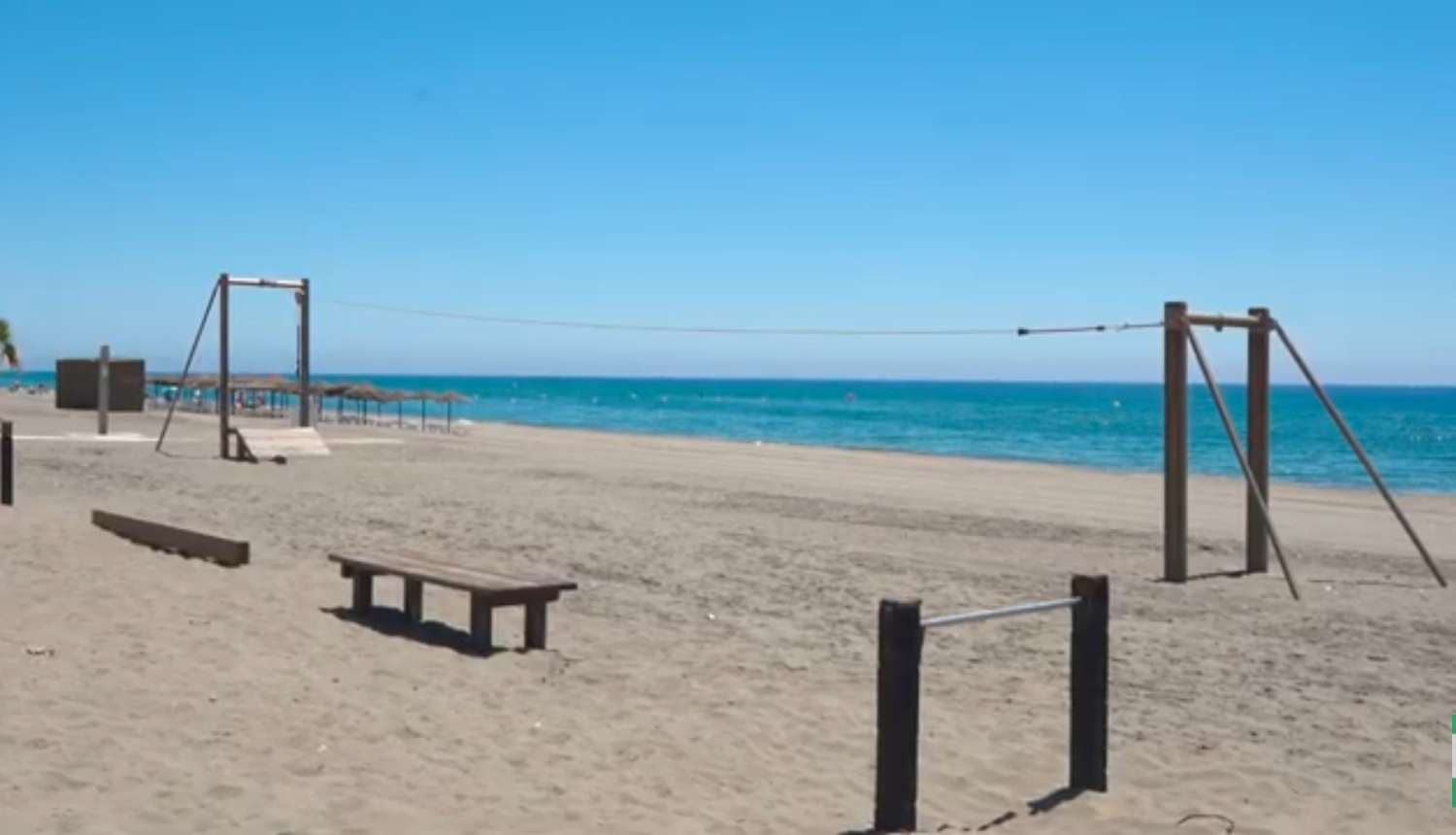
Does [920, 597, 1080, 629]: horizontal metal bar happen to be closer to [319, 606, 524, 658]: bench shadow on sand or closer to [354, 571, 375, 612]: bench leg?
[319, 606, 524, 658]: bench shadow on sand

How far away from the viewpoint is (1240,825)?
17.6 feet

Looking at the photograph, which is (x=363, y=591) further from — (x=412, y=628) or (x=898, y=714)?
(x=898, y=714)

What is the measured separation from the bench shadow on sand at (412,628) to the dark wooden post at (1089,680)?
10.9 ft

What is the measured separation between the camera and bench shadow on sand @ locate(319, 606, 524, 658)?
8.01 m

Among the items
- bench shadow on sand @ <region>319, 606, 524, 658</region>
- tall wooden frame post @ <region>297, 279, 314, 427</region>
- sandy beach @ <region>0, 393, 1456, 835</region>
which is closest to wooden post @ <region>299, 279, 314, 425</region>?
tall wooden frame post @ <region>297, 279, 314, 427</region>

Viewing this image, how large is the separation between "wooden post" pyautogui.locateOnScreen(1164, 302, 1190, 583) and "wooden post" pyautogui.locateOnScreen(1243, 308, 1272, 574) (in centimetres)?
83

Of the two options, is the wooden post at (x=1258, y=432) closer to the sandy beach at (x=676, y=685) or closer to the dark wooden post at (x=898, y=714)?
the sandy beach at (x=676, y=685)

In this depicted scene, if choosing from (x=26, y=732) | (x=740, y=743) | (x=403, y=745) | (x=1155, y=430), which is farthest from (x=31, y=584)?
Answer: (x=1155, y=430)

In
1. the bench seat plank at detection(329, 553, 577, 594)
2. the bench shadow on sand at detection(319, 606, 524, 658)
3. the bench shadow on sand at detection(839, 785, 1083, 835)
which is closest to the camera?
the bench shadow on sand at detection(839, 785, 1083, 835)

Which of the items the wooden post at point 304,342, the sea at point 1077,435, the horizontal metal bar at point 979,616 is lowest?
the sea at point 1077,435

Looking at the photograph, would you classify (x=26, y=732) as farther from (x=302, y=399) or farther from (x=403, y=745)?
(x=302, y=399)

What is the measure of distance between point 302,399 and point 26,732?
19.3 metres

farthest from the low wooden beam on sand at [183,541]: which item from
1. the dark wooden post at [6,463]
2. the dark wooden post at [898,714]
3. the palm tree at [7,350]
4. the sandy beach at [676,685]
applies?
the palm tree at [7,350]

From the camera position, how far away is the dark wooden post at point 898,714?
16.3 feet
